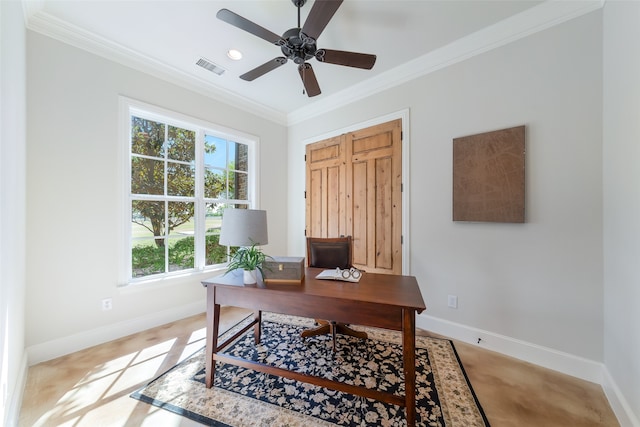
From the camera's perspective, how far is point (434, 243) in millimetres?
2547

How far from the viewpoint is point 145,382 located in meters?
1.76

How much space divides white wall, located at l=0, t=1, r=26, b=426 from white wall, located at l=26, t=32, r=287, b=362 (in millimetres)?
151

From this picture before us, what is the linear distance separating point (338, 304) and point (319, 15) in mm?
1767

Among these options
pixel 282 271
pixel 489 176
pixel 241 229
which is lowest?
pixel 282 271

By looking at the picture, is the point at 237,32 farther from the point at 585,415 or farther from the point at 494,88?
the point at 585,415

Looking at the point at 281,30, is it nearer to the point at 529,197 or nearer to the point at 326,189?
the point at 326,189

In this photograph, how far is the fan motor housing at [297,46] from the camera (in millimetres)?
1777

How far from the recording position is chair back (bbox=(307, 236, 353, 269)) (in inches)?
95.7

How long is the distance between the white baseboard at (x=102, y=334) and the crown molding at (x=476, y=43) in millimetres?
3333

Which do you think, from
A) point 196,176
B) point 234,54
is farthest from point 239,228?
point 234,54

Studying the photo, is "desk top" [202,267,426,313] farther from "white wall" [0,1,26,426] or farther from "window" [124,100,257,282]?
"window" [124,100,257,282]

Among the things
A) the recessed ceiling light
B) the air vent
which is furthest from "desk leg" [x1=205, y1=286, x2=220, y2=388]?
the air vent

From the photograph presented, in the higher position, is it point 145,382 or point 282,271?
point 282,271

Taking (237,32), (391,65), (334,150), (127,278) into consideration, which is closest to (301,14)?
(237,32)
